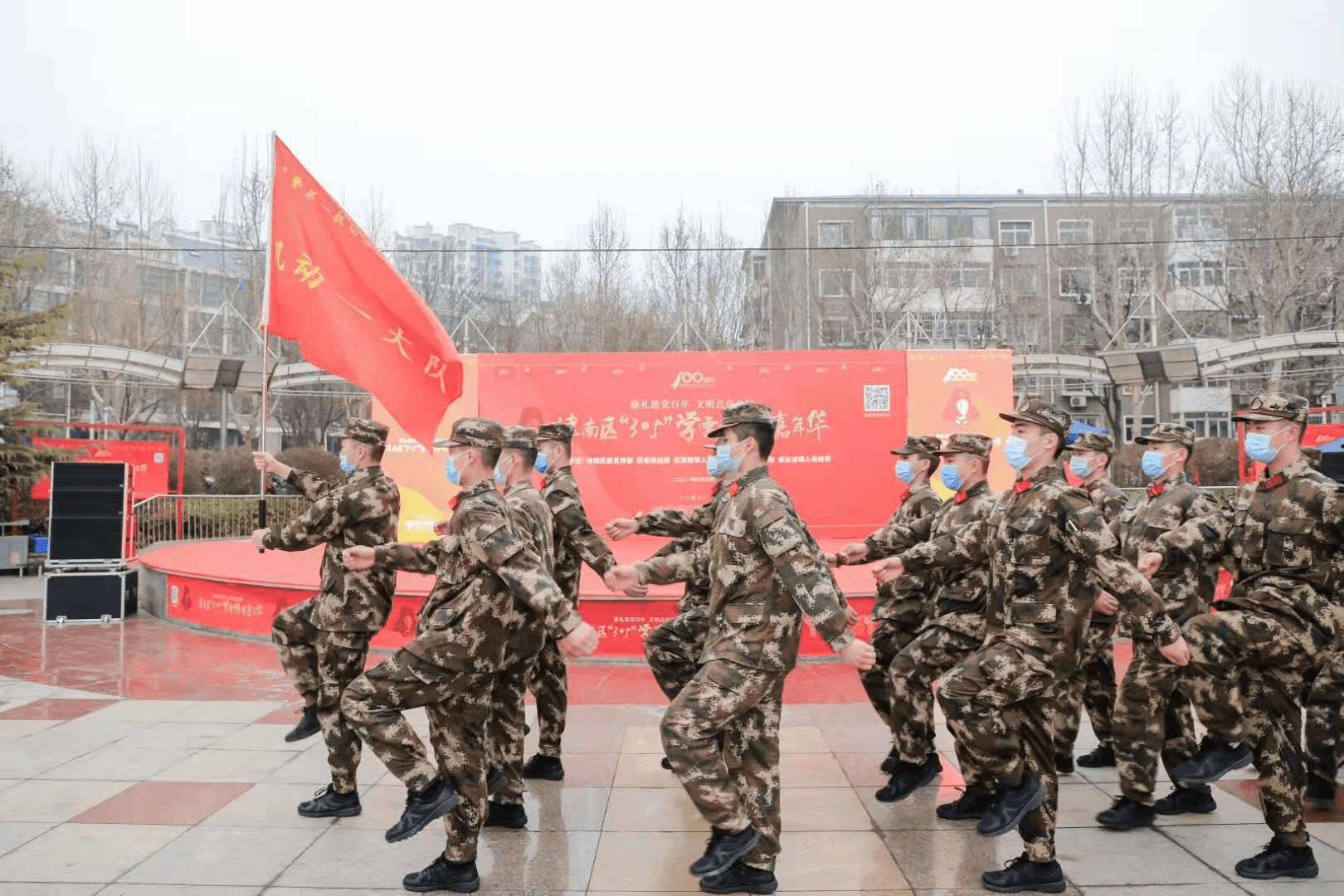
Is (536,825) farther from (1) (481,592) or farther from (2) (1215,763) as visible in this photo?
(2) (1215,763)

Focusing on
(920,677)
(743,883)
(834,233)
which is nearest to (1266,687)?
(920,677)

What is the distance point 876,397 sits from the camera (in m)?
14.7

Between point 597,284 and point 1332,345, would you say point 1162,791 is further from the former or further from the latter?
point 597,284

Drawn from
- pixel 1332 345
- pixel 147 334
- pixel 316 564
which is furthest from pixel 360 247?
pixel 147 334

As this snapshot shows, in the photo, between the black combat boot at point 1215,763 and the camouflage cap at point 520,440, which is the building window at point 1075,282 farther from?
the camouflage cap at point 520,440

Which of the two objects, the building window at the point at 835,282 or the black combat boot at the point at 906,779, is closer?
the black combat boot at the point at 906,779

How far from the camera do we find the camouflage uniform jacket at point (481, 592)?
12.4 feet

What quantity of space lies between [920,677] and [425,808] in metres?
2.65

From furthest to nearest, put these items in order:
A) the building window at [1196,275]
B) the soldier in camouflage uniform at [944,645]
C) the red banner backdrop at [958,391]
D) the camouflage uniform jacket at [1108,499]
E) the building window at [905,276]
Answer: the building window at [905,276], the building window at [1196,275], the red banner backdrop at [958,391], the camouflage uniform jacket at [1108,499], the soldier in camouflage uniform at [944,645]

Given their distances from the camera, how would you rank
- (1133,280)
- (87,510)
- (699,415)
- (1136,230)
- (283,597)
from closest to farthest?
(283,597)
(87,510)
(699,415)
(1136,230)
(1133,280)

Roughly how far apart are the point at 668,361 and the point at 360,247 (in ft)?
26.8

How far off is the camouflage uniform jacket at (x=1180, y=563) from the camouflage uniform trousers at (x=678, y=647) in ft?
8.13

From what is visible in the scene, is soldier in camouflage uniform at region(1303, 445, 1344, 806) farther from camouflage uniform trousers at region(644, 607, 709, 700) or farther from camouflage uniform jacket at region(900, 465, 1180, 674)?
camouflage uniform trousers at region(644, 607, 709, 700)

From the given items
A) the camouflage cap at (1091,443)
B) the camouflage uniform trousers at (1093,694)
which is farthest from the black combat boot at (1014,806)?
the camouflage cap at (1091,443)
